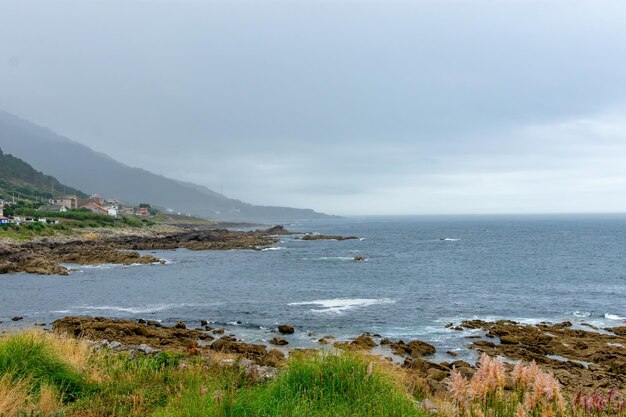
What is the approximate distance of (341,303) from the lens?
3503 cm

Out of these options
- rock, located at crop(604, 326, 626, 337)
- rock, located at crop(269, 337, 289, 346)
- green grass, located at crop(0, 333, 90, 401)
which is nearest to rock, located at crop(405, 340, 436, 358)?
rock, located at crop(269, 337, 289, 346)

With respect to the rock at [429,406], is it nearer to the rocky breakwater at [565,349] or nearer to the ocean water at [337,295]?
the rocky breakwater at [565,349]

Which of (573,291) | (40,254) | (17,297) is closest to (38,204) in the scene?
(40,254)

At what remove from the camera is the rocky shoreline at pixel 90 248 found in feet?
171

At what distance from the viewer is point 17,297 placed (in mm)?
35656

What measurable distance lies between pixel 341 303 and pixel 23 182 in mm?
184048

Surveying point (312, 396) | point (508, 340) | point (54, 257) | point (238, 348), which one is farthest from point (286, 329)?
point (54, 257)

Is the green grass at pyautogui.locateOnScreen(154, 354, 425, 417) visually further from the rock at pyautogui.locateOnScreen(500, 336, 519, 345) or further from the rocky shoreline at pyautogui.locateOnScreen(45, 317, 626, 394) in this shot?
the rock at pyautogui.locateOnScreen(500, 336, 519, 345)

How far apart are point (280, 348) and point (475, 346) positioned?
997 cm

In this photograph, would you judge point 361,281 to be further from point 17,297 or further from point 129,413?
point 129,413

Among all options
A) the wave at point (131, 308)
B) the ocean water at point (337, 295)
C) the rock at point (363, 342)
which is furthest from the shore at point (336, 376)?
the wave at point (131, 308)

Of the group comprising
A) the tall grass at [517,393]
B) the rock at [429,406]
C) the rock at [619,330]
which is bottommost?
the rock at [619,330]

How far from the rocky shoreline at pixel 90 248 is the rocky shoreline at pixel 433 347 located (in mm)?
31425

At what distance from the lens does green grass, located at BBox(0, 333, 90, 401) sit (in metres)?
8.29
